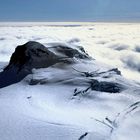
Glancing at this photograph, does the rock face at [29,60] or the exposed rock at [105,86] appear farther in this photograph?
the rock face at [29,60]

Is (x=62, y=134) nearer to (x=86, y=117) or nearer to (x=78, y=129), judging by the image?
(x=78, y=129)

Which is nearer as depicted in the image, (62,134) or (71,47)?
(62,134)

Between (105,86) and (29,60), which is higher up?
(29,60)

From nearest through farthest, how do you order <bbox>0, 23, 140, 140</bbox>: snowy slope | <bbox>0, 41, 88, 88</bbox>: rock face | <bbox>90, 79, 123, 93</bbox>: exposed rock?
<bbox>0, 23, 140, 140</bbox>: snowy slope → <bbox>90, 79, 123, 93</bbox>: exposed rock → <bbox>0, 41, 88, 88</bbox>: rock face

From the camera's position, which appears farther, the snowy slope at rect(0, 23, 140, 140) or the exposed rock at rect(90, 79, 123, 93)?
the exposed rock at rect(90, 79, 123, 93)

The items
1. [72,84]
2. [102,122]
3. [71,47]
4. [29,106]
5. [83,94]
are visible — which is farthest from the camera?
[71,47]

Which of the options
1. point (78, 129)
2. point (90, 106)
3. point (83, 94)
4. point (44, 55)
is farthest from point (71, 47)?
point (78, 129)

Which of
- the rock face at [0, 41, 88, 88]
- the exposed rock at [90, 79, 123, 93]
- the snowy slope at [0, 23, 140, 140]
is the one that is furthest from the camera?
the rock face at [0, 41, 88, 88]

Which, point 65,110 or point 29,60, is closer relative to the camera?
point 65,110
